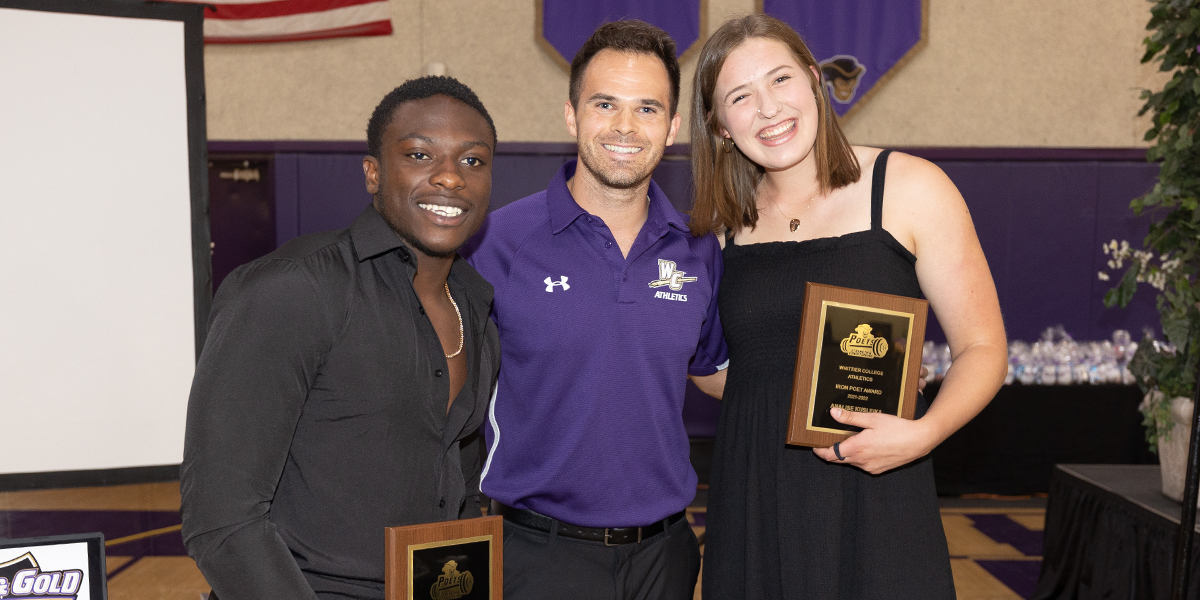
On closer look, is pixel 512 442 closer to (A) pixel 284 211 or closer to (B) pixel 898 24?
(A) pixel 284 211

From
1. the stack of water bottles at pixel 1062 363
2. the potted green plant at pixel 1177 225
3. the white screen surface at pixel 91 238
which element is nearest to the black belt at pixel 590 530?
the white screen surface at pixel 91 238

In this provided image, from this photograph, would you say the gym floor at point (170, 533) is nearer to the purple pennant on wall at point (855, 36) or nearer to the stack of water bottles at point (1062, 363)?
the stack of water bottles at point (1062, 363)

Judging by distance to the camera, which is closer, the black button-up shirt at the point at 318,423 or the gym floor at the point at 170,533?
the black button-up shirt at the point at 318,423

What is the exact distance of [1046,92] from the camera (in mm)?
7711

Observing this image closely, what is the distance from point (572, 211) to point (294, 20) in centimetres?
604

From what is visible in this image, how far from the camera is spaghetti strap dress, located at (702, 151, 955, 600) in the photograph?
1.87 metres

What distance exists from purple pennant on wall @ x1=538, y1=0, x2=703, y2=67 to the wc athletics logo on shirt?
5.38 meters

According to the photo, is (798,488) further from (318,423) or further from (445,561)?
(318,423)

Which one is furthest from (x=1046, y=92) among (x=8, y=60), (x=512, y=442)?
(x=8, y=60)

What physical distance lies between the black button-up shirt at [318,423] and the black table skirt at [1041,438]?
186 inches

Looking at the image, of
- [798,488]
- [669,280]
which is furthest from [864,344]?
[669,280]

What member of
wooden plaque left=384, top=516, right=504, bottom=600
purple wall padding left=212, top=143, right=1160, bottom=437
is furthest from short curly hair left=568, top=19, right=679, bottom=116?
purple wall padding left=212, top=143, right=1160, bottom=437

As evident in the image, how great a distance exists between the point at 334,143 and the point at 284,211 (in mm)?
647

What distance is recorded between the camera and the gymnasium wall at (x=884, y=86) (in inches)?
294
